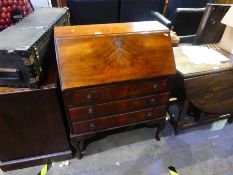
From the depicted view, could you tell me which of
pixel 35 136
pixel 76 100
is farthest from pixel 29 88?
pixel 35 136

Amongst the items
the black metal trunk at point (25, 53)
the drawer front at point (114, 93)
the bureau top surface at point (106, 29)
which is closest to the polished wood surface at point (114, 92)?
the drawer front at point (114, 93)

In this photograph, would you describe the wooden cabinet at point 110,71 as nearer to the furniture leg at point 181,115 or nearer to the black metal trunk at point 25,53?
the black metal trunk at point 25,53

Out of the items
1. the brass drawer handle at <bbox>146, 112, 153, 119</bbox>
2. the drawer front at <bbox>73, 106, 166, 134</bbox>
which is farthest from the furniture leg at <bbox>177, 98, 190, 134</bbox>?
the brass drawer handle at <bbox>146, 112, 153, 119</bbox>

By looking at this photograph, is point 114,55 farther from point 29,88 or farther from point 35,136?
point 35,136

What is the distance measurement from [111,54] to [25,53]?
0.50m

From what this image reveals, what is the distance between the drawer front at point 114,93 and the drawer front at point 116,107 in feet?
0.14

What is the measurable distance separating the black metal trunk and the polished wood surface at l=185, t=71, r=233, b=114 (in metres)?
1.06

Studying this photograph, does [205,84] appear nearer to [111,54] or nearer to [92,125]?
[111,54]

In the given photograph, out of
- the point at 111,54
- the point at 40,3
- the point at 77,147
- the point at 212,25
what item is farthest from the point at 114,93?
the point at 40,3

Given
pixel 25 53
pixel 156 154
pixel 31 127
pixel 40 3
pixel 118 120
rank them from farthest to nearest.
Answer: pixel 40 3, pixel 156 154, pixel 118 120, pixel 31 127, pixel 25 53

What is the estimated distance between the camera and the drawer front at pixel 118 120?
54.7 inches

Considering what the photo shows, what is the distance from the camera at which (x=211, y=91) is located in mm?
1536

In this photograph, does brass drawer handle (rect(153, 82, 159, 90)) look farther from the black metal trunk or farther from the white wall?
the white wall

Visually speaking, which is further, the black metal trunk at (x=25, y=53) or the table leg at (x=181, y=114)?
the table leg at (x=181, y=114)
